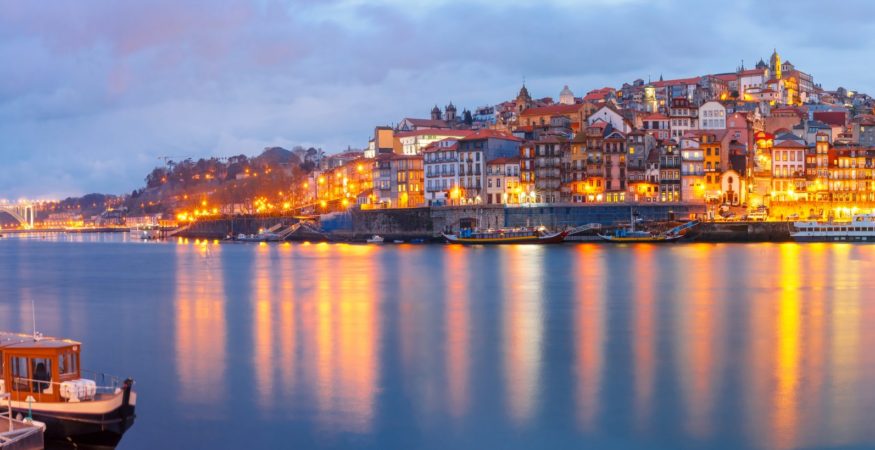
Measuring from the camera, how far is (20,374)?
12672 mm

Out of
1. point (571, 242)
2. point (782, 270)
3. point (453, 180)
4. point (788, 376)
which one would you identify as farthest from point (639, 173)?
point (788, 376)

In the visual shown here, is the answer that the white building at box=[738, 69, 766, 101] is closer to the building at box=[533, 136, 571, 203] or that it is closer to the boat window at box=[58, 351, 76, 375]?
the building at box=[533, 136, 571, 203]

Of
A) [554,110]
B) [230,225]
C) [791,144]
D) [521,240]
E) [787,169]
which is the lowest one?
[521,240]

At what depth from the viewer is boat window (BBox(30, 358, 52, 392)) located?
12.6 metres

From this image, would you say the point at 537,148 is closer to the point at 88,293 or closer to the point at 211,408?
the point at 88,293

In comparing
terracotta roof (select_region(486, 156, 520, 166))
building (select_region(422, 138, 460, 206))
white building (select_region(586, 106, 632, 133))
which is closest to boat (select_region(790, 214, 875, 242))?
white building (select_region(586, 106, 632, 133))

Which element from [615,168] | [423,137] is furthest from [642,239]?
[423,137]

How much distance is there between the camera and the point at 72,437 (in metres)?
12.2

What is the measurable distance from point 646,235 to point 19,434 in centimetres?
5599

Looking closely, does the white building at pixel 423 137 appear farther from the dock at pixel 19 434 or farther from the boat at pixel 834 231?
the dock at pixel 19 434

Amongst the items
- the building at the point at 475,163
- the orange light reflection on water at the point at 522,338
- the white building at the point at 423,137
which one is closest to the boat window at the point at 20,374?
the orange light reflection on water at the point at 522,338

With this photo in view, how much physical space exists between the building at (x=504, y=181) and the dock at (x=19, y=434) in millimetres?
60990

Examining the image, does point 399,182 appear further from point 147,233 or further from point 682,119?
point 147,233

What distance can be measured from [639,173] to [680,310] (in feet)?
138
